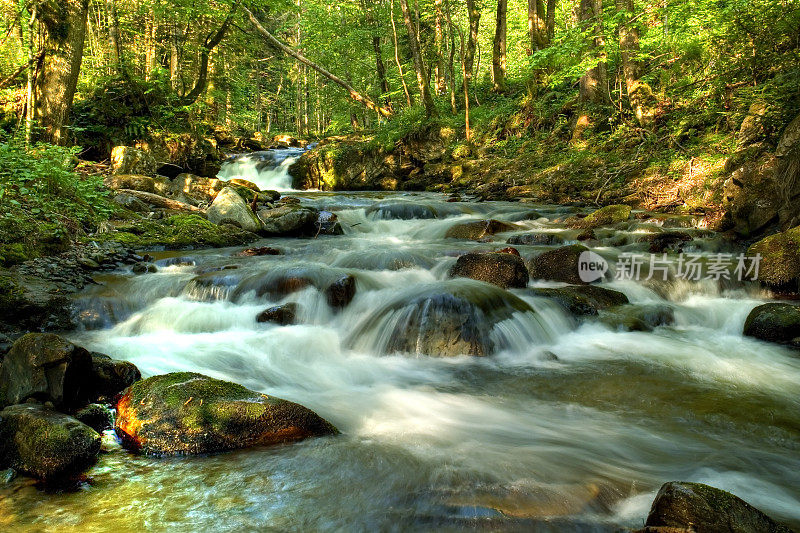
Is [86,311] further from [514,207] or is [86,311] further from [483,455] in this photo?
[514,207]

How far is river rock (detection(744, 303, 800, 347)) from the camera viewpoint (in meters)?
5.37

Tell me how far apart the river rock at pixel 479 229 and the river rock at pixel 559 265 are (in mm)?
2614

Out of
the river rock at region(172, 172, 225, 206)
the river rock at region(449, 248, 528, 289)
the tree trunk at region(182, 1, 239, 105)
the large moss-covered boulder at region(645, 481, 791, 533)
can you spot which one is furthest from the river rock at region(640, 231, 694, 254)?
the tree trunk at region(182, 1, 239, 105)

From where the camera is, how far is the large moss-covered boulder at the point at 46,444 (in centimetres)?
275

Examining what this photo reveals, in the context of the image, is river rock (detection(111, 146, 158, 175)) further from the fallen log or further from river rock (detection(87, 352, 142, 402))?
river rock (detection(87, 352, 142, 402))

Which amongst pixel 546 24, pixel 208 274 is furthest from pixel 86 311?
pixel 546 24

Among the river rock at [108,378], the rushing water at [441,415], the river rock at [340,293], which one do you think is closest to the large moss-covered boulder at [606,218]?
the rushing water at [441,415]

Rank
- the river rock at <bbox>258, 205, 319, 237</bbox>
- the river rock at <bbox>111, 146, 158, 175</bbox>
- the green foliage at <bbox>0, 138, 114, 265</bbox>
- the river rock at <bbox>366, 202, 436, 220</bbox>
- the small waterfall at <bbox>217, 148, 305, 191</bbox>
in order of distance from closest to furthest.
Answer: the green foliage at <bbox>0, 138, 114, 265</bbox>
the river rock at <bbox>258, 205, 319, 237</bbox>
the river rock at <bbox>366, 202, 436, 220</bbox>
the river rock at <bbox>111, 146, 158, 175</bbox>
the small waterfall at <bbox>217, 148, 305, 191</bbox>

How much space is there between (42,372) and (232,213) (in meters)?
7.79

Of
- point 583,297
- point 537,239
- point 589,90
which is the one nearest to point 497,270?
point 583,297

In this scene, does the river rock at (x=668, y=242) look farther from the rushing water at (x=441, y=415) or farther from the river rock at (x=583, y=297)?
the river rock at (x=583, y=297)

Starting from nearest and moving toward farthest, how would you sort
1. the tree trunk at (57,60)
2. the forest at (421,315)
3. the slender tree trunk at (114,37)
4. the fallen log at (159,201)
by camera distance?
the forest at (421,315), the tree trunk at (57,60), the fallen log at (159,201), the slender tree trunk at (114,37)

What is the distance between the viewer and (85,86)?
15.1 meters

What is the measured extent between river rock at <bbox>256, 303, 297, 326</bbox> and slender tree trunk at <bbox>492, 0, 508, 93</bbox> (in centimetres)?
1807
